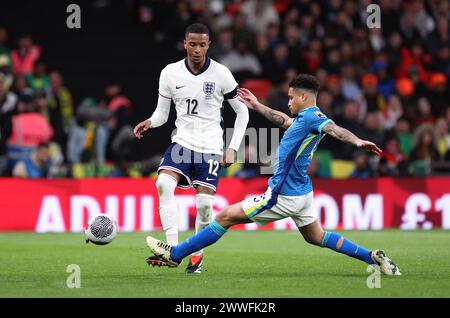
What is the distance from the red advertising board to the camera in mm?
16906

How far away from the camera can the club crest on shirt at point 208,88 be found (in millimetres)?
10484

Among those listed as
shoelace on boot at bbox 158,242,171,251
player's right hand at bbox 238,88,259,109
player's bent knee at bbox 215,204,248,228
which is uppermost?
player's right hand at bbox 238,88,259,109

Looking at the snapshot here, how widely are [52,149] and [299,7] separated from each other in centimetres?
698

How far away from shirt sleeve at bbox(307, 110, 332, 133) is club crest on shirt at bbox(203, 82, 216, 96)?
1.48 m

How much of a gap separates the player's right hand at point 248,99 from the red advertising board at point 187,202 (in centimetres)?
680

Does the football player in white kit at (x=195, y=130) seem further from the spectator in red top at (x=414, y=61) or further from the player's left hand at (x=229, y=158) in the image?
the spectator in red top at (x=414, y=61)

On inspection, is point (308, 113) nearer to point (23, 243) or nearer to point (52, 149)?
point (23, 243)

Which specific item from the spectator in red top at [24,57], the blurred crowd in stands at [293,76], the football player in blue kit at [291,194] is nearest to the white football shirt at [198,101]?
the football player in blue kit at [291,194]

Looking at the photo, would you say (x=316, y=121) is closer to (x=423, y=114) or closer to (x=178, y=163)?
(x=178, y=163)

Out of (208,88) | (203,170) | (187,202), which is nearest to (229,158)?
(203,170)

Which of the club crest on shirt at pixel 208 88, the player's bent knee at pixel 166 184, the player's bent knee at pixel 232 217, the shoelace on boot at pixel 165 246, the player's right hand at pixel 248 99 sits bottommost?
the shoelace on boot at pixel 165 246

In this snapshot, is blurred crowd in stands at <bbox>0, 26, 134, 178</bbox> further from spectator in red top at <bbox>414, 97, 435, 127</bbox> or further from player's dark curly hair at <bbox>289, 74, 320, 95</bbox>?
player's dark curly hair at <bbox>289, 74, 320, 95</bbox>

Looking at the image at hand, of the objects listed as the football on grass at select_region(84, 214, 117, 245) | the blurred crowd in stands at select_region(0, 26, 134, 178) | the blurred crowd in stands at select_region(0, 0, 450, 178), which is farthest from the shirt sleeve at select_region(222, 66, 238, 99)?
the blurred crowd in stands at select_region(0, 26, 134, 178)
